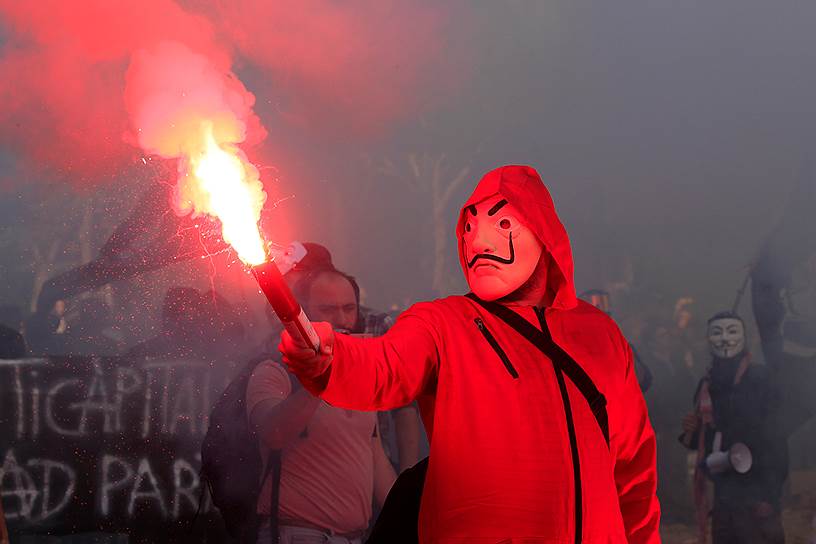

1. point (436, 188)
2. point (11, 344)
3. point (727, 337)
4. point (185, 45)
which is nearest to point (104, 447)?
point (11, 344)

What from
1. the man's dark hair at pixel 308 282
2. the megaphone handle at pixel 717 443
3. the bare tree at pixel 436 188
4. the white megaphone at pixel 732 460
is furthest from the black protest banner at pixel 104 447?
the megaphone handle at pixel 717 443

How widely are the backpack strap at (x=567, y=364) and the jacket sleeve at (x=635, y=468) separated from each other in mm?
116

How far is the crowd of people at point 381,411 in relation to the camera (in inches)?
122

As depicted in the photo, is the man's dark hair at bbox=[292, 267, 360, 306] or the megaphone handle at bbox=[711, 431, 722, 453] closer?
the man's dark hair at bbox=[292, 267, 360, 306]

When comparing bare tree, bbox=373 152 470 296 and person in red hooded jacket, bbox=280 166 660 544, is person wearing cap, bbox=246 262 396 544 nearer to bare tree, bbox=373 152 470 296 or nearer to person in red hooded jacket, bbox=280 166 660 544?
person in red hooded jacket, bbox=280 166 660 544

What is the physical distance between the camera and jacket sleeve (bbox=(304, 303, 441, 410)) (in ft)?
4.99

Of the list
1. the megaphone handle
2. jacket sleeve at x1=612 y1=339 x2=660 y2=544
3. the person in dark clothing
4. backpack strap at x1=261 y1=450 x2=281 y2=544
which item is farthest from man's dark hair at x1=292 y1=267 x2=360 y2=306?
the megaphone handle

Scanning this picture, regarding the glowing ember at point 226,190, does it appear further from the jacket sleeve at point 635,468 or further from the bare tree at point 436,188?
the bare tree at point 436,188

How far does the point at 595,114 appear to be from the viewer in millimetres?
6199

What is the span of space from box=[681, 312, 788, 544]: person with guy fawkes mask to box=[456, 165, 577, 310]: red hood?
10.5 feet

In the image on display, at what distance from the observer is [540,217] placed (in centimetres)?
197

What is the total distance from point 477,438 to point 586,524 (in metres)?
0.29

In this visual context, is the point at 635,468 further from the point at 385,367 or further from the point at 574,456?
the point at 385,367

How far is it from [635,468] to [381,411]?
1.97m
